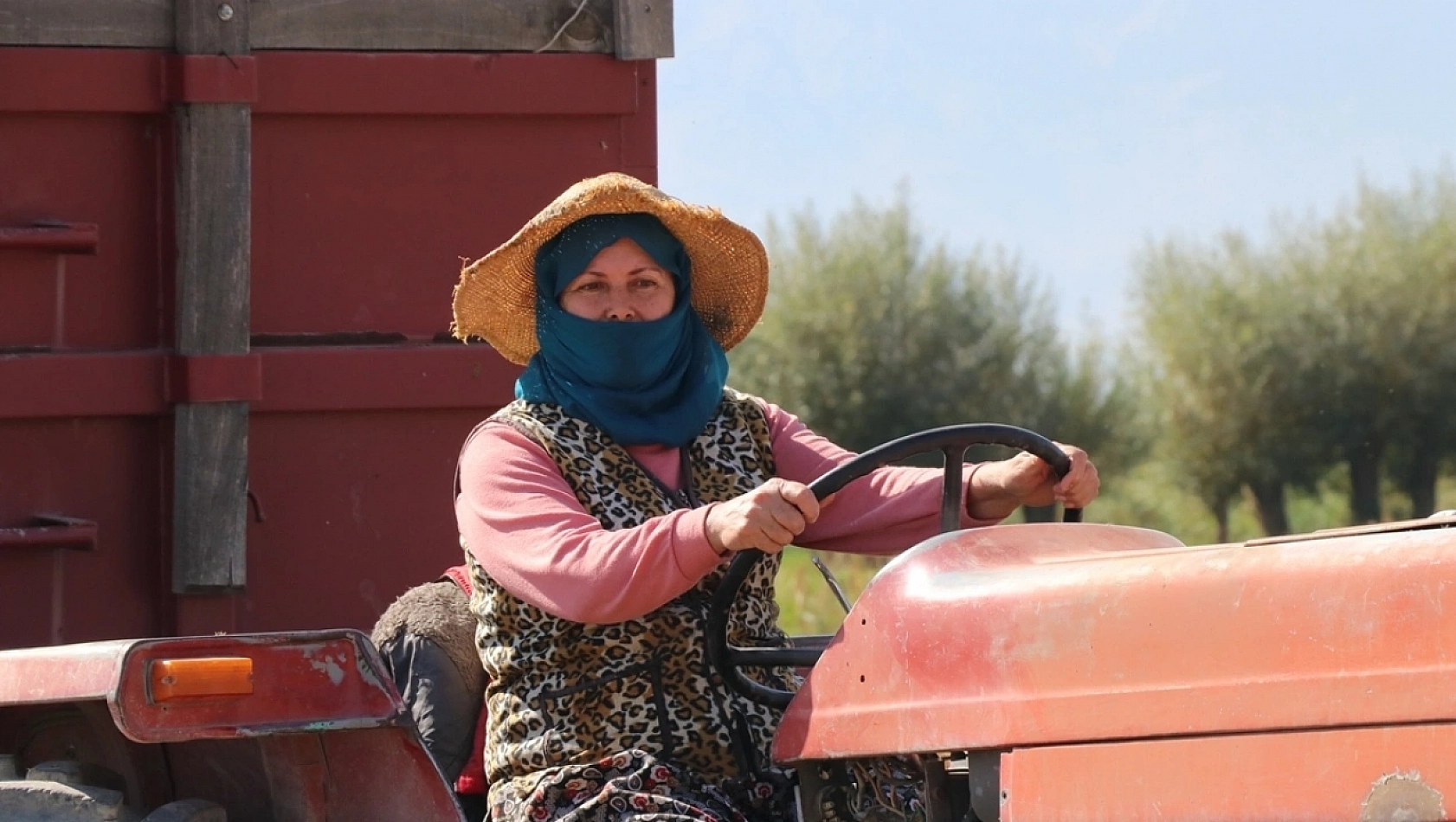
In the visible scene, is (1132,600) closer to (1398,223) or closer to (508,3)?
(508,3)

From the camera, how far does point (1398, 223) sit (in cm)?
3250

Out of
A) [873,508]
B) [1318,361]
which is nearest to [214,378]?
[873,508]

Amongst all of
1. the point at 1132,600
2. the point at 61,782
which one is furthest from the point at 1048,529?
the point at 61,782

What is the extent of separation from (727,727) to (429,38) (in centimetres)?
179

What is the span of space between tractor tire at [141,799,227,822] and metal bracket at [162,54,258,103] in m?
1.45

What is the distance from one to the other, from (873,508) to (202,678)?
3.84 feet

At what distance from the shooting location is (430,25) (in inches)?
166

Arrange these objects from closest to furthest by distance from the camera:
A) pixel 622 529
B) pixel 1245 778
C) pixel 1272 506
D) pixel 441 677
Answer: pixel 1245 778, pixel 622 529, pixel 441 677, pixel 1272 506

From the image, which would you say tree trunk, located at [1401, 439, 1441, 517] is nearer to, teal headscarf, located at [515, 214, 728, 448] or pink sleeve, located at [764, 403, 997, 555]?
pink sleeve, located at [764, 403, 997, 555]

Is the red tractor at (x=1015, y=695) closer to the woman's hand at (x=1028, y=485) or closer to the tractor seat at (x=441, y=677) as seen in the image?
the woman's hand at (x=1028, y=485)

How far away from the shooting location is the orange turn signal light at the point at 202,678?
9.73ft

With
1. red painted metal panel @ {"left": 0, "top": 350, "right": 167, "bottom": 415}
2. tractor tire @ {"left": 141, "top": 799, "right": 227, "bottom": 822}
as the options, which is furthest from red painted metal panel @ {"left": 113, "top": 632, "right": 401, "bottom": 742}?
red painted metal panel @ {"left": 0, "top": 350, "right": 167, "bottom": 415}

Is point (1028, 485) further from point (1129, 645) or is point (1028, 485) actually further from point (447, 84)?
point (447, 84)

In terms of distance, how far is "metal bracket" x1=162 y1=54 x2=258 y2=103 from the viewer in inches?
155
